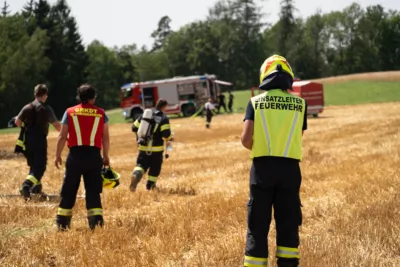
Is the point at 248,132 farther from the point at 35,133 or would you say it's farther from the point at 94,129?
the point at 35,133

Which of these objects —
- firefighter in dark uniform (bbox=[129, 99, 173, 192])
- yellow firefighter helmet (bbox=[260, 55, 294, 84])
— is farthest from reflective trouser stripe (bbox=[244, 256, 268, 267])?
firefighter in dark uniform (bbox=[129, 99, 173, 192])

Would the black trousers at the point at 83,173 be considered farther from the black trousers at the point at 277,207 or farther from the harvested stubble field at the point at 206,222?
the black trousers at the point at 277,207

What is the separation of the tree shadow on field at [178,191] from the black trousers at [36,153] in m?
2.06

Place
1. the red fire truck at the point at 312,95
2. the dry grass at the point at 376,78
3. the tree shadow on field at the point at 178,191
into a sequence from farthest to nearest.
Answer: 1. the dry grass at the point at 376,78
2. the red fire truck at the point at 312,95
3. the tree shadow on field at the point at 178,191

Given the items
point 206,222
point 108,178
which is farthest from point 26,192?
point 206,222

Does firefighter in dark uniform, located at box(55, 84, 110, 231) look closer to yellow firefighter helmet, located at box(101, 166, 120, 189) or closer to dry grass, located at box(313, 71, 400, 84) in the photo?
yellow firefighter helmet, located at box(101, 166, 120, 189)

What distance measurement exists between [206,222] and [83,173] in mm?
1575

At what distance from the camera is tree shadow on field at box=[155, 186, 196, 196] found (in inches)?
335

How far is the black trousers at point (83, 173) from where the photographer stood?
5824mm

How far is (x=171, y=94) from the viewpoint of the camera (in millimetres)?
37344

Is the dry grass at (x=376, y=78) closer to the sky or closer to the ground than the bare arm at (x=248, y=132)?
closer to the sky

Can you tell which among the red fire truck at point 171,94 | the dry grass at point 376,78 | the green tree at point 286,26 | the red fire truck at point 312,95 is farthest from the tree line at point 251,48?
the red fire truck at point 312,95

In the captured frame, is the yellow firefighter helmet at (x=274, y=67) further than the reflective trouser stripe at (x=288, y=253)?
Yes

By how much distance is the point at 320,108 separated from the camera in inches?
1224
